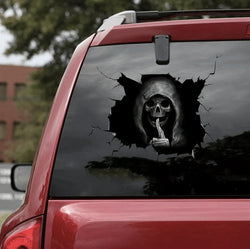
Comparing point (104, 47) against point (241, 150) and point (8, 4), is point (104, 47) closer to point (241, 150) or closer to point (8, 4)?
point (241, 150)

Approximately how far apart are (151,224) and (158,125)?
1.28 feet

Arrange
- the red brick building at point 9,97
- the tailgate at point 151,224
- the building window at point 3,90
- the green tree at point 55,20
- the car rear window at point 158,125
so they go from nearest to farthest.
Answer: the tailgate at point 151,224, the car rear window at point 158,125, the green tree at point 55,20, the red brick building at point 9,97, the building window at point 3,90

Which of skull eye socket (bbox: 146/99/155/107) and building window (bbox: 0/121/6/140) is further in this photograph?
building window (bbox: 0/121/6/140)

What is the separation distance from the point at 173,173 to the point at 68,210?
0.39 metres

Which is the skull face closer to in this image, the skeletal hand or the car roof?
the skeletal hand

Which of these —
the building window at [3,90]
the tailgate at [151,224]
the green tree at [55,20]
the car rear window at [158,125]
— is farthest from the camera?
the building window at [3,90]

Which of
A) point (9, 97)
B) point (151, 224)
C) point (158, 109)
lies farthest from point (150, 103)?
point (9, 97)

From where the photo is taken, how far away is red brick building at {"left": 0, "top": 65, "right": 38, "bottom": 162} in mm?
74625

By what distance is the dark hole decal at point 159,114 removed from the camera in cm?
251

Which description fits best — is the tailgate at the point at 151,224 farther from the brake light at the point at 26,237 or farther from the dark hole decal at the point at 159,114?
the dark hole decal at the point at 159,114

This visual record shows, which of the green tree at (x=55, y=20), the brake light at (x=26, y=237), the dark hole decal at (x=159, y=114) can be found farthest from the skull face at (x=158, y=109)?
the green tree at (x=55, y=20)

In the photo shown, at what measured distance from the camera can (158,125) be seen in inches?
101

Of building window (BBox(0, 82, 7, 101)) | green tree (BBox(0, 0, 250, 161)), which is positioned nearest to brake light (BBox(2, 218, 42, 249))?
green tree (BBox(0, 0, 250, 161))

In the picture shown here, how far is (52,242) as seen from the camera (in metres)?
2.44
